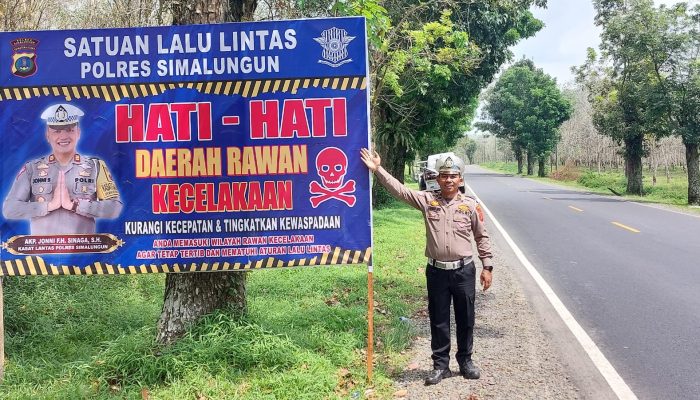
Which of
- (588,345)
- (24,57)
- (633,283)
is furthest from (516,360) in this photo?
(24,57)

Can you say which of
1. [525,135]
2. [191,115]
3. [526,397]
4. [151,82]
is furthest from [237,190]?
[525,135]

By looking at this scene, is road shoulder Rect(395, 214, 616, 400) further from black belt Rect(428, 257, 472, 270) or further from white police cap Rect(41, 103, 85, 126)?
white police cap Rect(41, 103, 85, 126)

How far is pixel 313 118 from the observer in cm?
423

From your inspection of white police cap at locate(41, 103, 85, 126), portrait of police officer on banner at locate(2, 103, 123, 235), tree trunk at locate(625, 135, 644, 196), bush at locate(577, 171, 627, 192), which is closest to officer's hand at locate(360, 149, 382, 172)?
portrait of police officer on banner at locate(2, 103, 123, 235)

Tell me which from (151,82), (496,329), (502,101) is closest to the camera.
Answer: (151,82)

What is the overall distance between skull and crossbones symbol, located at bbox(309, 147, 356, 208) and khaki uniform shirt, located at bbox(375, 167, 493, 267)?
0.94 ft

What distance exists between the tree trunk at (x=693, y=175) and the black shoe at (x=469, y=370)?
22300mm

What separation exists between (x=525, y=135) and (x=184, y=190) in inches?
2180

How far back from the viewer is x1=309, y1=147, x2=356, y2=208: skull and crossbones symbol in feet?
13.9

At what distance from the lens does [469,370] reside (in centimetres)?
430

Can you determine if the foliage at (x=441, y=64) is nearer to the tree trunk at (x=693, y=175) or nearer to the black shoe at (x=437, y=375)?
the tree trunk at (x=693, y=175)

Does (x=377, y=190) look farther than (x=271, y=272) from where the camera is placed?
Yes

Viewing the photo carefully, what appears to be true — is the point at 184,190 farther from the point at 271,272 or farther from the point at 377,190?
the point at 377,190

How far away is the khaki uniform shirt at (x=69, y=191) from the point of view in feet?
13.9
